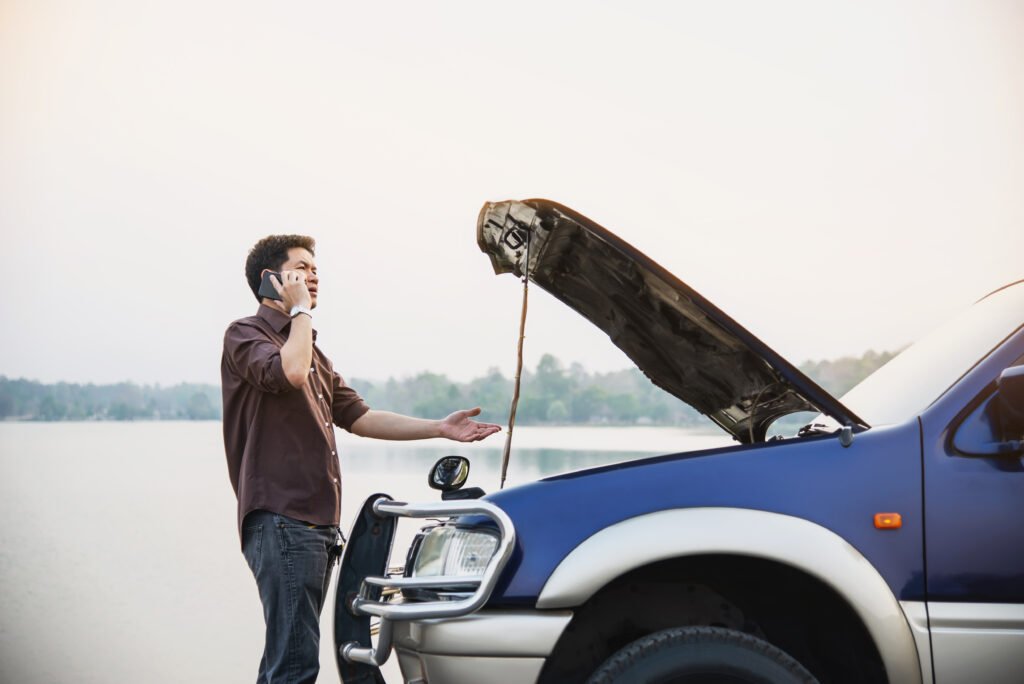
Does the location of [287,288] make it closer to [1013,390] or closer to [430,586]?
[430,586]

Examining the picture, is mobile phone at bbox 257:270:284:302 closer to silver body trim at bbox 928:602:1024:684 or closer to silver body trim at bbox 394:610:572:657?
silver body trim at bbox 394:610:572:657

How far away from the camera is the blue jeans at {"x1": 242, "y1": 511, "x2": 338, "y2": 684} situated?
3393 mm

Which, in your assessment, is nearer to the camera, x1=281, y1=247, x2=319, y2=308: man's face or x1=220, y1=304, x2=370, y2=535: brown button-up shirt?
x1=220, y1=304, x2=370, y2=535: brown button-up shirt

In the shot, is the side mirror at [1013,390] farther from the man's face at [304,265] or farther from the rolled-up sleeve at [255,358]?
the man's face at [304,265]

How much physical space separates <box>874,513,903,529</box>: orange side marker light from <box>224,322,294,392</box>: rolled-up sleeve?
1.79 meters

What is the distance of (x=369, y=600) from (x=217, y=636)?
502 inches

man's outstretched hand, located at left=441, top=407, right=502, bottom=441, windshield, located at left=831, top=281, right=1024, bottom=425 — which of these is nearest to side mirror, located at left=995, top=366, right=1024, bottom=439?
Result: windshield, located at left=831, top=281, right=1024, bottom=425

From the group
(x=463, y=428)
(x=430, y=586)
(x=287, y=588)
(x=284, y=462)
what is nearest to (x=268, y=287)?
(x=284, y=462)

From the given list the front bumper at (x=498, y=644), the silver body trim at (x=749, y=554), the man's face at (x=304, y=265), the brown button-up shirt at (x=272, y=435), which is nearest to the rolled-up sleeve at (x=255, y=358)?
the brown button-up shirt at (x=272, y=435)

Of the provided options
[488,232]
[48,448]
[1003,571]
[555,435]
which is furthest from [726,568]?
[48,448]

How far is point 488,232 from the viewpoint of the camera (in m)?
3.53

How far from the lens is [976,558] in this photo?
8.68ft

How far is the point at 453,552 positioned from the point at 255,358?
0.99m

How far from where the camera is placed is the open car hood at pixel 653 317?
2844mm
